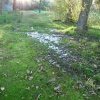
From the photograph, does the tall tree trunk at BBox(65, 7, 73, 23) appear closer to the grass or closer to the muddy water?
the muddy water

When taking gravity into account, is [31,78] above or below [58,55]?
below

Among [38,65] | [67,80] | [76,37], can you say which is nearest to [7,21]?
[76,37]

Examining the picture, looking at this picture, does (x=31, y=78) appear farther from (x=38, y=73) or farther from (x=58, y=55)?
(x=58, y=55)

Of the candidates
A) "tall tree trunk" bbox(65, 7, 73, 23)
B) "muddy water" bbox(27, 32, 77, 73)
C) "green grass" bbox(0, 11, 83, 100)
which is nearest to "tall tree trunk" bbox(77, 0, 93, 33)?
"muddy water" bbox(27, 32, 77, 73)

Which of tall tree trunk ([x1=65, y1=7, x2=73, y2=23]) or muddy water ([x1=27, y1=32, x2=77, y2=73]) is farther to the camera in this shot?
tall tree trunk ([x1=65, y1=7, x2=73, y2=23])

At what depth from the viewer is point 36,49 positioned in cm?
1284

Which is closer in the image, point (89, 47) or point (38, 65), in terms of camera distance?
point (38, 65)

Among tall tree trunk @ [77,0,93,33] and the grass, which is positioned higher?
tall tree trunk @ [77,0,93,33]

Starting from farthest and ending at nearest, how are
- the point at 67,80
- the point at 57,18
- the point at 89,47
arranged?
the point at 57,18 → the point at 89,47 → the point at 67,80

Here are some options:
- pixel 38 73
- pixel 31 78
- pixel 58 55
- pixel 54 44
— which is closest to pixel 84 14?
pixel 54 44

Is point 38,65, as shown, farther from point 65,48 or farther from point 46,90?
point 65,48

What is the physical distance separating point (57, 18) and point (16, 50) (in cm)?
1486

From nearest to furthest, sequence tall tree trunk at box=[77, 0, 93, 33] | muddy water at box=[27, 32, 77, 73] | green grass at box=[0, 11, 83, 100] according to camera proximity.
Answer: green grass at box=[0, 11, 83, 100]
muddy water at box=[27, 32, 77, 73]
tall tree trunk at box=[77, 0, 93, 33]

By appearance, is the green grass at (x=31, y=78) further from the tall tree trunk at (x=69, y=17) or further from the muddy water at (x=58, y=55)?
the tall tree trunk at (x=69, y=17)
